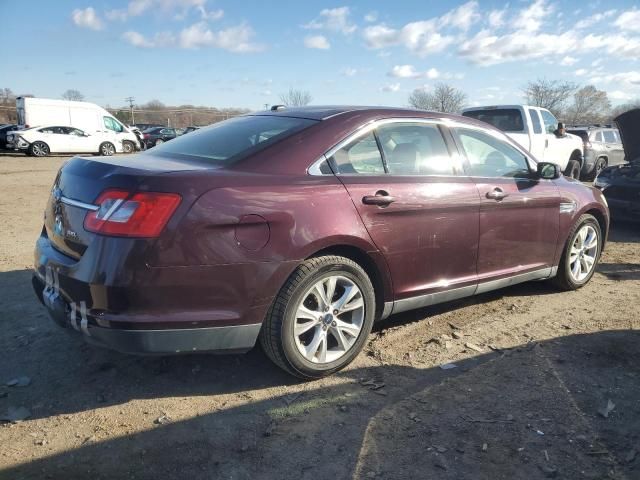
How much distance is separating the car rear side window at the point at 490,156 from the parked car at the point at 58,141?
72.8 ft

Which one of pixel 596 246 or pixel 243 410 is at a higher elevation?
pixel 596 246

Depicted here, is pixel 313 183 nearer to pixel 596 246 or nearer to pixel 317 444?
pixel 317 444

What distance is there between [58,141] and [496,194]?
22.6 m

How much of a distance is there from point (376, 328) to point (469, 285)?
0.78 meters

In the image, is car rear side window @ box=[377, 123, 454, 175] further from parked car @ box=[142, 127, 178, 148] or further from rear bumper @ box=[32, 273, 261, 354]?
parked car @ box=[142, 127, 178, 148]

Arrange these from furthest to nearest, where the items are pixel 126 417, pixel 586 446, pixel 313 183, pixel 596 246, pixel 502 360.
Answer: pixel 596 246 → pixel 502 360 → pixel 313 183 → pixel 126 417 → pixel 586 446

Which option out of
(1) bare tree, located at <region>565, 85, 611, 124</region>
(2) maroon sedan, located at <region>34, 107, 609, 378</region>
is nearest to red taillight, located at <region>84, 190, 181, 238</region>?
(2) maroon sedan, located at <region>34, 107, 609, 378</region>

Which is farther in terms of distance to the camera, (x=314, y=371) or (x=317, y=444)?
(x=314, y=371)

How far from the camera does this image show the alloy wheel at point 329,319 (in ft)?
10.0

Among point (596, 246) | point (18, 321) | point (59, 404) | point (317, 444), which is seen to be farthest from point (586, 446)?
point (18, 321)

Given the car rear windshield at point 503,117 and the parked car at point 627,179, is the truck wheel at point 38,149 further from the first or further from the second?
the parked car at point 627,179

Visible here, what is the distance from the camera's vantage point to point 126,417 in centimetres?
276

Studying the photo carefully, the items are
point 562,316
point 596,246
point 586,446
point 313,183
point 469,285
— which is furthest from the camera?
point 596,246

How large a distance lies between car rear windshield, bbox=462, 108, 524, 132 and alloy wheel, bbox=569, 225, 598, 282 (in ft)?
20.7
